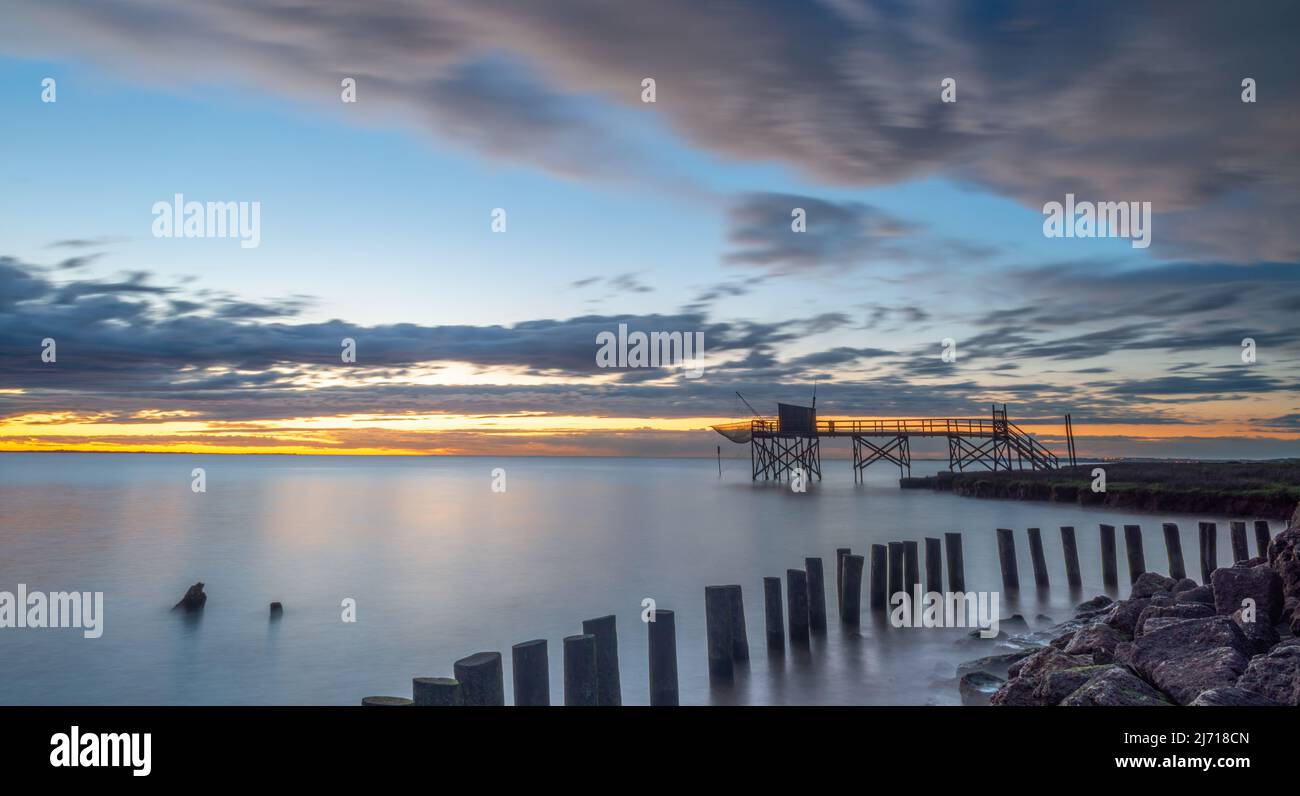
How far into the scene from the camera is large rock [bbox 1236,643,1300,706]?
209 inches

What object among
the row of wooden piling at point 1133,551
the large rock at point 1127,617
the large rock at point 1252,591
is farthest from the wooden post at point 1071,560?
the large rock at point 1252,591

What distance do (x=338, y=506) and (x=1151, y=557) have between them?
47.5 m

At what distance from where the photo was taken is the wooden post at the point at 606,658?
7406 mm

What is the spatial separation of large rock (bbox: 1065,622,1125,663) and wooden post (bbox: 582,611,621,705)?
4.31 meters

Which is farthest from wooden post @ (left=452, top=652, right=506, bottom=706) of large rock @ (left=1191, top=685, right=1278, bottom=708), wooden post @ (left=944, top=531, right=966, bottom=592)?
wooden post @ (left=944, top=531, right=966, bottom=592)

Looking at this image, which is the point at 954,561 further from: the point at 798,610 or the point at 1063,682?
the point at 1063,682

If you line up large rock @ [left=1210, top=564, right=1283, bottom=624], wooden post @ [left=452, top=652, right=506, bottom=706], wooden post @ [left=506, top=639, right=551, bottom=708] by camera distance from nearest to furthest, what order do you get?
wooden post @ [left=452, top=652, right=506, bottom=706], wooden post @ [left=506, top=639, right=551, bottom=708], large rock @ [left=1210, top=564, right=1283, bottom=624]

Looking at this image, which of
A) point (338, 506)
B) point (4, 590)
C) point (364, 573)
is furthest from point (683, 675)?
point (338, 506)

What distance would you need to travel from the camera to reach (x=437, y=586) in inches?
879

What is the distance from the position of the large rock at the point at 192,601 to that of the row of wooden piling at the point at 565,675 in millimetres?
14406

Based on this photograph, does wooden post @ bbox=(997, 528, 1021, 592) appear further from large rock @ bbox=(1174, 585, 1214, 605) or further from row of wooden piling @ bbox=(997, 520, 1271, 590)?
large rock @ bbox=(1174, 585, 1214, 605)

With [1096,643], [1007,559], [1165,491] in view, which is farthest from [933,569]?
[1165,491]

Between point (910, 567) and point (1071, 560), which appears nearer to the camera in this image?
point (910, 567)

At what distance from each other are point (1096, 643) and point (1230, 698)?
7.82 feet
